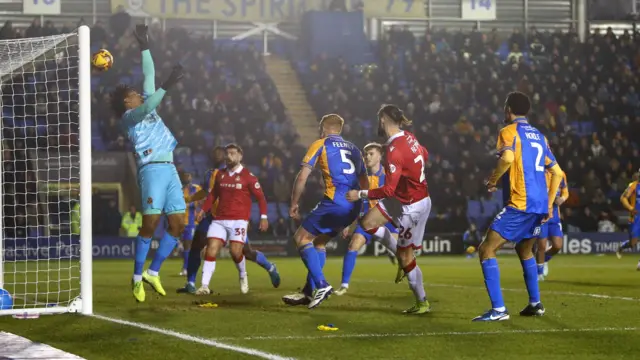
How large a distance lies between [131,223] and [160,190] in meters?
16.2

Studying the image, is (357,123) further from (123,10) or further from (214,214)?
(214,214)

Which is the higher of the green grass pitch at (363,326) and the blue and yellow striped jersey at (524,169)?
the blue and yellow striped jersey at (524,169)

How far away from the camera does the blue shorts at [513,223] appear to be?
9336 mm

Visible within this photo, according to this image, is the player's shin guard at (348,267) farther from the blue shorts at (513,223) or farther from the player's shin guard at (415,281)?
the blue shorts at (513,223)

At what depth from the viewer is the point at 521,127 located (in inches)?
373

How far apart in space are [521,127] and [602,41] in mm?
28859

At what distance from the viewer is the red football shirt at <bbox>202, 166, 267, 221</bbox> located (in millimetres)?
14086

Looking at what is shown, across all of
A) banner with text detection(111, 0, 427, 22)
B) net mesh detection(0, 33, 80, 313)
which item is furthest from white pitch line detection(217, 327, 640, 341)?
banner with text detection(111, 0, 427, 22)

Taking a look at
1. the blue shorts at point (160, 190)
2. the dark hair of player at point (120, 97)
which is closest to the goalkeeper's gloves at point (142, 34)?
the dark hair of player at point (120, 97)

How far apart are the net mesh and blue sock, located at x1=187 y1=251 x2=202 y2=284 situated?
152 centimetres

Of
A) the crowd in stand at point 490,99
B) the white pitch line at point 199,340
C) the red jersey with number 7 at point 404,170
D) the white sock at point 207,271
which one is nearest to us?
the white pitch line at point 199,340

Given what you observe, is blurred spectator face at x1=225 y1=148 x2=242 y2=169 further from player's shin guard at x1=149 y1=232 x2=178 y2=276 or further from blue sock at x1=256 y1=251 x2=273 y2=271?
player's shin guard at x1=149 y1=232 x2=178 y2=276

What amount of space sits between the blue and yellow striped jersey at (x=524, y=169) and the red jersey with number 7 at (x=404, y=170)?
3.49ft

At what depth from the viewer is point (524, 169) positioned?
9398 millimetres
